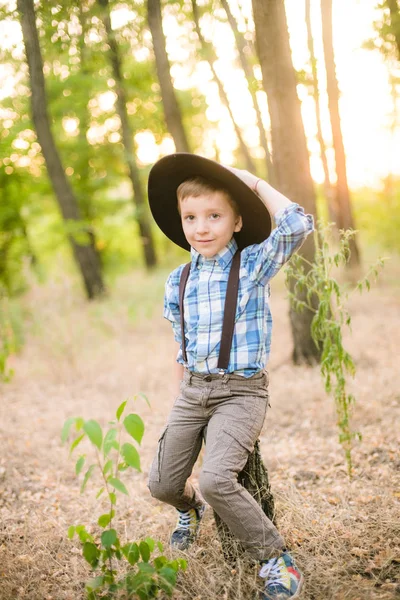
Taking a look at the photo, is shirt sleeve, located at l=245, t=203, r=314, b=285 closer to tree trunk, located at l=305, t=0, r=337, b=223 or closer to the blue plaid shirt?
the blue plaid shirt

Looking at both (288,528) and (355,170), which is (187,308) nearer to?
(288,528)

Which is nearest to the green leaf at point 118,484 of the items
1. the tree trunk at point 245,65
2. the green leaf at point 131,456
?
the green leaf at point 131,456

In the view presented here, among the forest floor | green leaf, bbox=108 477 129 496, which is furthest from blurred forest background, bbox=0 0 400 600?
green leaf, bbox=108 477 129 496

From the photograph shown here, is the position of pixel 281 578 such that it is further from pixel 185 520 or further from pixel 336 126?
pixel 336 126

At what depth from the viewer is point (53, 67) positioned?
35.1ft

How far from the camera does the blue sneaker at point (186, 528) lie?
2.66 metres

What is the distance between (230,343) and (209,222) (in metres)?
0.61

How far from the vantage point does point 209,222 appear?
2457 millimetres

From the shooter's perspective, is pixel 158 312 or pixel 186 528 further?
pixel 158 312

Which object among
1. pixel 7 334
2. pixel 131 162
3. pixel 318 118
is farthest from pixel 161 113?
pixel 7 334

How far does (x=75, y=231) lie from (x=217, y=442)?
9.02 metres

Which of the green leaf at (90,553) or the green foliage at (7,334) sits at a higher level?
the green foliage at (7,334)

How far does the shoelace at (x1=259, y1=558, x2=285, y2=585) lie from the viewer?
87.7 inches

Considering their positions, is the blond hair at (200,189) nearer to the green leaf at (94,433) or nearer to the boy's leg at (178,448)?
the boy's leg at (178,448)
